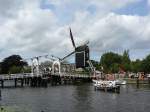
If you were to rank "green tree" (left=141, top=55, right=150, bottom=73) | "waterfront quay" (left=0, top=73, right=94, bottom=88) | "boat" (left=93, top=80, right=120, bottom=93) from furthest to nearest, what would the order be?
1. "green tree" (left=141, top=55, right=150, bottom=73)
2. "waterfront quay" (left=0, top=73, right=94, bottom=88)
3. "boat" (left=93, top=80, right=120, bottom=93)

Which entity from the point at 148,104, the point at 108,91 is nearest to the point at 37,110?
the point at 148,104

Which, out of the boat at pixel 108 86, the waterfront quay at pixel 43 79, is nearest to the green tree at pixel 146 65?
the waterfront quay at pixel 43 79

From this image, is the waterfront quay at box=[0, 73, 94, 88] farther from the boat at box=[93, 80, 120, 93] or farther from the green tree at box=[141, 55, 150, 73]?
the boat at box=[93, 80, 120, 93]

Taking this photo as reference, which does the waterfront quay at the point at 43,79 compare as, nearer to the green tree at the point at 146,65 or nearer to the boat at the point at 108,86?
the green tree at the point at 146,65

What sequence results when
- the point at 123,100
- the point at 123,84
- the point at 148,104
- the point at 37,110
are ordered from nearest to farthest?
the point at 37,110 < the point at 148,104 < the point at 123,100 < the point at 123,84

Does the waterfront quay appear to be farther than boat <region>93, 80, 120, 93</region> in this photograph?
Yes

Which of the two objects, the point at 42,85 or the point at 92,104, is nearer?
the point at 92,104

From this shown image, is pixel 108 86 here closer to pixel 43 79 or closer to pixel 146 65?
pixel 43 79

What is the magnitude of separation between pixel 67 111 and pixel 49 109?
3900mm

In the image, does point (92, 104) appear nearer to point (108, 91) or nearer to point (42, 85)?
point (108, 91)

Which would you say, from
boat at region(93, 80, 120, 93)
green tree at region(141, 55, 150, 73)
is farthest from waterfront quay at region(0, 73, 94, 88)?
boat at region(93, 80, 120, 93)

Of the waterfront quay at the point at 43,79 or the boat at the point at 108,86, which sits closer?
the boat at the point at 108,86

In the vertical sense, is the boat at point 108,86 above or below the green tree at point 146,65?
below

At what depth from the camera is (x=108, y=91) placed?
117m
